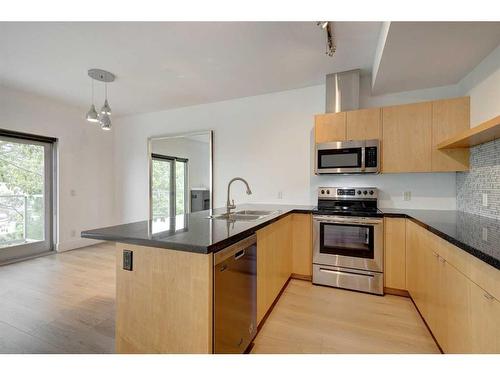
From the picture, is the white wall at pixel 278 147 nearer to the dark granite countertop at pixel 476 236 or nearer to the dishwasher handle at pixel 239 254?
the dark granite countertop at pixel 476 236

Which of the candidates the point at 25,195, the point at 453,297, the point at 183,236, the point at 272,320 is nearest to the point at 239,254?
the point at 183,236

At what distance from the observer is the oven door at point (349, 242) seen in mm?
2520

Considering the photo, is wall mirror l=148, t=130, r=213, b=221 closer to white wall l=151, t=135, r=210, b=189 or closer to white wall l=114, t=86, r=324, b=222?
white wall l=151, t=135, r=210, b=189

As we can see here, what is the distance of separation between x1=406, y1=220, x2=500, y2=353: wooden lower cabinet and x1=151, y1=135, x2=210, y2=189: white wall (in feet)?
9.97

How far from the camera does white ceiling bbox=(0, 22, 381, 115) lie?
2.13 metres

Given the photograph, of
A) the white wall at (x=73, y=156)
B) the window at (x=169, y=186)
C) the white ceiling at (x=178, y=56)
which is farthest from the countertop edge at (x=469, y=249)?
the white wall at (x=73, y=156)

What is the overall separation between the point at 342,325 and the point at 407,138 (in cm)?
202

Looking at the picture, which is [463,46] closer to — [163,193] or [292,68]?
[292,68]

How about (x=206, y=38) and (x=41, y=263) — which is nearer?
(x=206, y=38)

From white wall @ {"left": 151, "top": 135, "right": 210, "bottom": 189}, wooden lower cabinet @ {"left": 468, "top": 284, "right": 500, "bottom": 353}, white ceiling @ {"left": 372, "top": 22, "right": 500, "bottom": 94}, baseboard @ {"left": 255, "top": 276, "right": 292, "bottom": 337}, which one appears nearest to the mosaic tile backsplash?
white ceiling @ {"left": 372, "top": 22, "right": 500, "bottom": 94}

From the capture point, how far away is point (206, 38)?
226 cm

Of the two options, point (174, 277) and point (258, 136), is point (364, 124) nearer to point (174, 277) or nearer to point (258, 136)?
point (258, 136)
